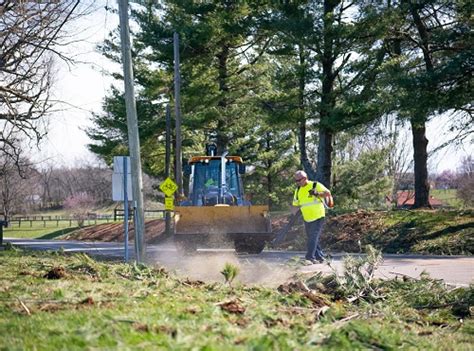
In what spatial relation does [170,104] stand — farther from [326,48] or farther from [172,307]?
[172,307]

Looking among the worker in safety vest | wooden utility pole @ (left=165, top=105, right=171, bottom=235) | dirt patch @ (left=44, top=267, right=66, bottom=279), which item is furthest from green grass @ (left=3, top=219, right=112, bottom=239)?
dirt patch @ (left=44, top=267, right=66, bottom=279)

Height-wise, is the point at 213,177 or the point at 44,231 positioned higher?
the point at 213,177

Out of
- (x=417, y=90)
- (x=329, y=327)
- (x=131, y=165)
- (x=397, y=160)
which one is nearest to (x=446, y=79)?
(x=417, y=90)

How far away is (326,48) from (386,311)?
1682 cm

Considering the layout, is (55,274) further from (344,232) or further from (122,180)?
(344,232)

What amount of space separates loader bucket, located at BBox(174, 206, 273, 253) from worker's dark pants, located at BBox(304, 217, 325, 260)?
3.71 m

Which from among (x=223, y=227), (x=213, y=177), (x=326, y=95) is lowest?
(x=223, y=227)

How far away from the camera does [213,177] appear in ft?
67.1

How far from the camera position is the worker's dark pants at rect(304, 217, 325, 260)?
548 inches

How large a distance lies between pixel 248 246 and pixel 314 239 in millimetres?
4654

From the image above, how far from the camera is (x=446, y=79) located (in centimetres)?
1952

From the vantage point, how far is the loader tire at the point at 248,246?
59.5 ft

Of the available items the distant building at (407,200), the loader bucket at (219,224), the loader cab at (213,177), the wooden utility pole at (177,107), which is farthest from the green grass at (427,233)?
the distant building at (407,200)

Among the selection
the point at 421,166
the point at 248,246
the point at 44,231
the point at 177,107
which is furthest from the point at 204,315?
the point at 44,231
